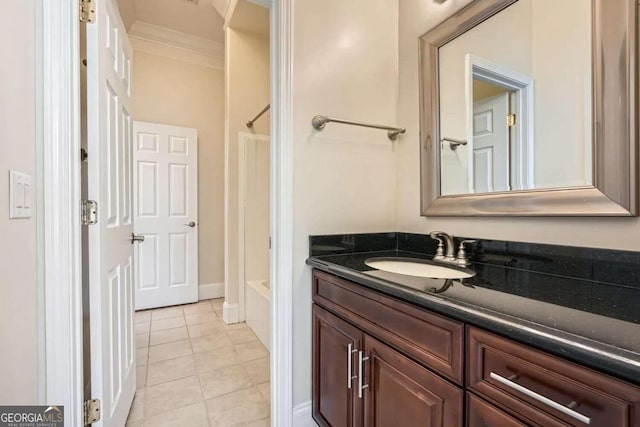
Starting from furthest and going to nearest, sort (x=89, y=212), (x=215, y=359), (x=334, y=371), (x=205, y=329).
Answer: (x=205, y=329)
(x=215, y=359)
(x=334, y=371)
(x=89, y=212)

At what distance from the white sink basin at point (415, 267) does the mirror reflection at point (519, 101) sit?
369mm

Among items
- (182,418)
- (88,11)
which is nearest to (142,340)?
(182,418)

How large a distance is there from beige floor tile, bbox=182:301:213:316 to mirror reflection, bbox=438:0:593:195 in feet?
8.89

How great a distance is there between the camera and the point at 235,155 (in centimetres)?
279

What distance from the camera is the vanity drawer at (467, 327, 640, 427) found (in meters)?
0.46

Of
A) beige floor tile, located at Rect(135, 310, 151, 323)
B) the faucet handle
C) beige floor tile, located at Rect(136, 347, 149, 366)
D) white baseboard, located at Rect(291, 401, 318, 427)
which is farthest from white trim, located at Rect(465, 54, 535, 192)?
beige floor tile, located at Rect(135, 310, 151, 323)

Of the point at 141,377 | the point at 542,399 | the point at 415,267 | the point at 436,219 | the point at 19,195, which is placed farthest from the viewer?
the point at 141,377

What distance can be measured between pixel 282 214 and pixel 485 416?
985mm

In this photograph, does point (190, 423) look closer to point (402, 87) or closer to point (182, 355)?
point (182, 355)

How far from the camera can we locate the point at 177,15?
2924 mm

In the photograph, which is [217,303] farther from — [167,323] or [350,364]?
[350,364]

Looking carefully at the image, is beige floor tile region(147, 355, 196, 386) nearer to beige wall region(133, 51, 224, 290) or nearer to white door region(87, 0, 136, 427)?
white door region(87, 0, 136, 427)

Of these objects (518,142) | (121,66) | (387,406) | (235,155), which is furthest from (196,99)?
(387,406)

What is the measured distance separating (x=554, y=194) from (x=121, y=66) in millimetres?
1973
